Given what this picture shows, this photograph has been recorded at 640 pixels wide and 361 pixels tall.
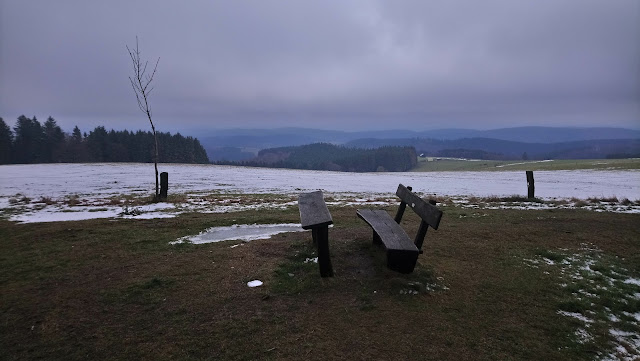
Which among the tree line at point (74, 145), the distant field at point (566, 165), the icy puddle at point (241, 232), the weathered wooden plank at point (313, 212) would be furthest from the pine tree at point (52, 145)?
the distant field at point (566, 165)

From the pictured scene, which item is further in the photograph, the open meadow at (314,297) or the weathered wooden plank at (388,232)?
the weathered wooden plank at (388,232)

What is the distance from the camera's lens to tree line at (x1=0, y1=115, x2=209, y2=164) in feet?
226

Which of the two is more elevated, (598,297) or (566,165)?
(566,165)

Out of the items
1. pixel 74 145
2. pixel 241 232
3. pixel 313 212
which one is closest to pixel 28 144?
pixel 74 145

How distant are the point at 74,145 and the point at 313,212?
273 ft

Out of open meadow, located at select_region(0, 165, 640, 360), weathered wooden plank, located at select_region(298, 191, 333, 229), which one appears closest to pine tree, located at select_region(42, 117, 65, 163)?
open meadow, located at select_region(0, 165, 640, 360)

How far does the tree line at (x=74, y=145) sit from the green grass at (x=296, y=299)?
76.4 meters

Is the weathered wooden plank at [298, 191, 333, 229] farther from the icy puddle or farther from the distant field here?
the distant field

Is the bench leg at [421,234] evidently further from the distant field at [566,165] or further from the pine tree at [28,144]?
the pine tree at [28,144]

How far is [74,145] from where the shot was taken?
72.9 meters

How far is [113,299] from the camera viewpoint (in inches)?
207

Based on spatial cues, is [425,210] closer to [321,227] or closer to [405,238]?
[405,238]

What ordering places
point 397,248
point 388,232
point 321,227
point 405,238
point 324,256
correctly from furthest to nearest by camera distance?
point 388,232 < point 405,238 < point 324,256 < point 397,248 < point 321,227

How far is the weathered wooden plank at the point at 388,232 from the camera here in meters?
5.62
